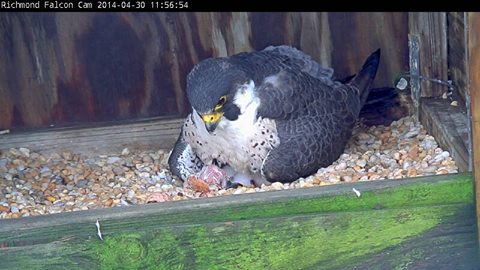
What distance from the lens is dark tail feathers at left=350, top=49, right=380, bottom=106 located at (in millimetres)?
4820

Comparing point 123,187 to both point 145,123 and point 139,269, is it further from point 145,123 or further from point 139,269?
point 139,269

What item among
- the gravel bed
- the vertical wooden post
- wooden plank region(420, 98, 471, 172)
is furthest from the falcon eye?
the vertical wooden post

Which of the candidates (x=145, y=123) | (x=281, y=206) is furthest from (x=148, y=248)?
(x=145, y=123)

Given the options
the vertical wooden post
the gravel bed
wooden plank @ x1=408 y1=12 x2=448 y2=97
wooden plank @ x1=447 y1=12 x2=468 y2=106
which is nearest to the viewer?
the vertical wooden post

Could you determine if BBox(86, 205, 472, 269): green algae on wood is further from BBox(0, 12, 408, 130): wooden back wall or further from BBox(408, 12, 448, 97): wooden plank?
BBox(0, 12, 408, 130): wooden back wall

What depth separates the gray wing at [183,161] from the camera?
181 inches

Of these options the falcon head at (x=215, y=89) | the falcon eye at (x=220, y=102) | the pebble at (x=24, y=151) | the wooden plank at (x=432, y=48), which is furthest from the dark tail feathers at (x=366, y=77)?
the pebble at (x=24, y=151)

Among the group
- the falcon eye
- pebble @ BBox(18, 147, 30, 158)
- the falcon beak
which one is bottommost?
pebble @ BBox(18, 147, 30, 158)

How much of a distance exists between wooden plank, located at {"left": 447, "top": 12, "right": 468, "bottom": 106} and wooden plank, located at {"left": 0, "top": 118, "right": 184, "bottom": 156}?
4.48 ft

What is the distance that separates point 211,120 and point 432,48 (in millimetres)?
1198

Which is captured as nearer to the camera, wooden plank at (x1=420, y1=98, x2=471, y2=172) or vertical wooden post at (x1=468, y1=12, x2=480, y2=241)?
vertical wooden post at (x1=468, y1=12, x2=480, y2=241)

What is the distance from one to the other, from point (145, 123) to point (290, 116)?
884 mm

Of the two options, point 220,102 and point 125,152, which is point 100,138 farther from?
point 220,102

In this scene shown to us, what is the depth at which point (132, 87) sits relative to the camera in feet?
16.6
